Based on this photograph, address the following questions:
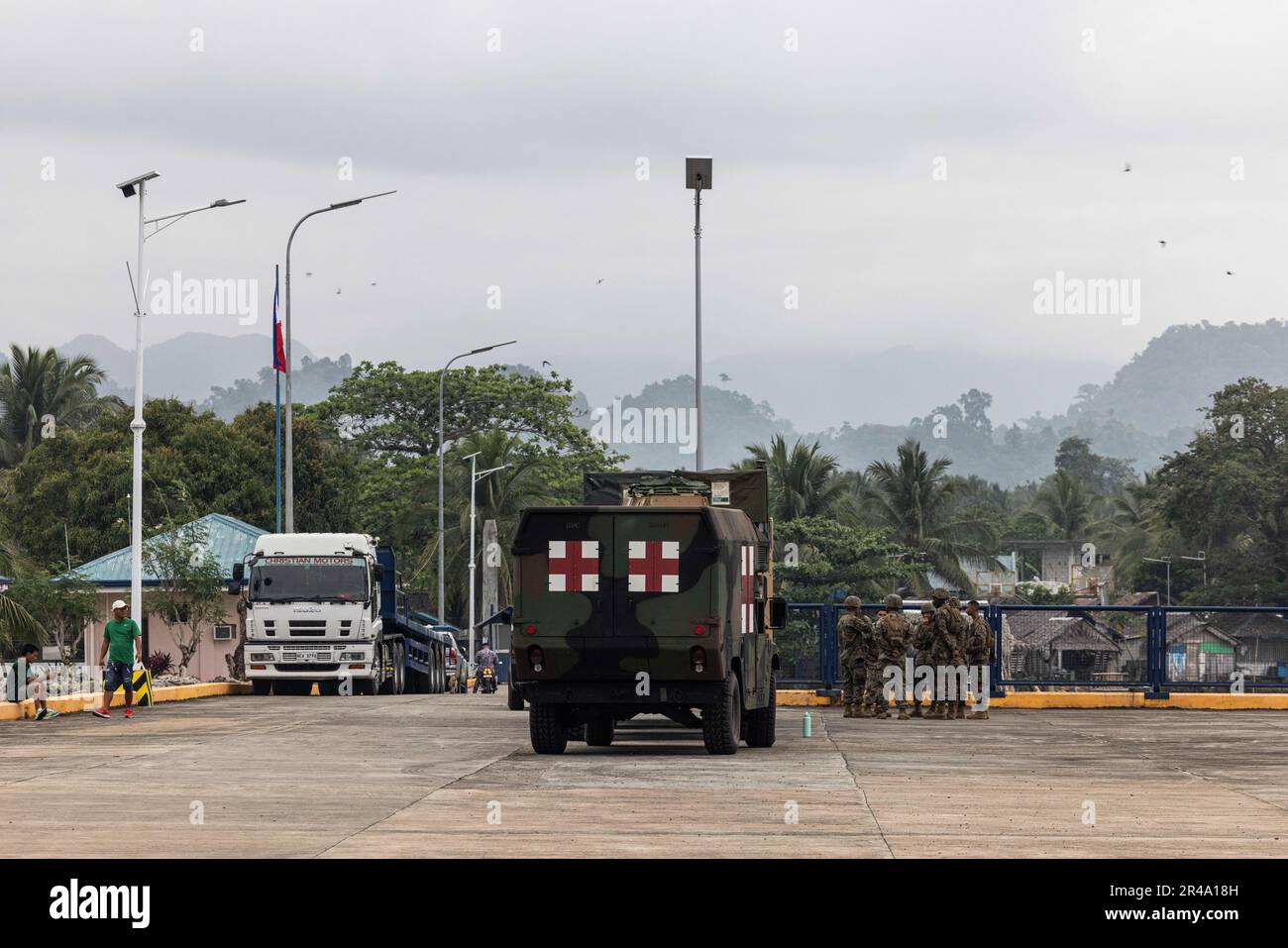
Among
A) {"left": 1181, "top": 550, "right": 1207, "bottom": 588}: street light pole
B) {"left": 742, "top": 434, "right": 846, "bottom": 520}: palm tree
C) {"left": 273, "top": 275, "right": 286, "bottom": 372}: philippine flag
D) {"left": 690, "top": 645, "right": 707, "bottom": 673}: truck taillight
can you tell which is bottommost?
{"left": 1181, "top": 550, "right": 1207, "bottom": 588}: street light pole

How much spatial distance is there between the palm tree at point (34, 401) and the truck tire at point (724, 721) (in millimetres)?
64648

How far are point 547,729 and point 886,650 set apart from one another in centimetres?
872

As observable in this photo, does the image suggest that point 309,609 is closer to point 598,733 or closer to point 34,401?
point 598,733

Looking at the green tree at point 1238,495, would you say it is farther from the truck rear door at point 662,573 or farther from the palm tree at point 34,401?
the truck rear door at point 662,573

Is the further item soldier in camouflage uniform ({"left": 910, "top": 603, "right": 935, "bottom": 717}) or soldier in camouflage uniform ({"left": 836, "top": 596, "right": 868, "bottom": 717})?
soldier in camouflage uniform ({"left": 910, "top": 603, "right": 935, "bottom": 717})

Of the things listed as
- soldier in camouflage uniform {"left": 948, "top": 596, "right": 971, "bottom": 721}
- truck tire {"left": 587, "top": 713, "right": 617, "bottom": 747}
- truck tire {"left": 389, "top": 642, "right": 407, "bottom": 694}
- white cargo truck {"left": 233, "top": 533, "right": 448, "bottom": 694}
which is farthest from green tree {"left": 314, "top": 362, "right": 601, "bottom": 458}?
truck tire {"left": 587, "top": 713, "right": 617, "bottom": 747}

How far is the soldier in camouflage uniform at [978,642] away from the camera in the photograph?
2855cm

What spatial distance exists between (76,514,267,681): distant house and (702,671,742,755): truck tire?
3990 centimetres

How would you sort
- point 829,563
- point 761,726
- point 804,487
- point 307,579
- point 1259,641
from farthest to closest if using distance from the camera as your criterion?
1. point 804,487
2. point 829,563
3. point 307,579
4. point 1259,641
5. point 761,726

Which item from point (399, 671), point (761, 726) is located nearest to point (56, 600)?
point (399, 671)

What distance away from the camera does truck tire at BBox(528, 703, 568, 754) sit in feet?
67.0

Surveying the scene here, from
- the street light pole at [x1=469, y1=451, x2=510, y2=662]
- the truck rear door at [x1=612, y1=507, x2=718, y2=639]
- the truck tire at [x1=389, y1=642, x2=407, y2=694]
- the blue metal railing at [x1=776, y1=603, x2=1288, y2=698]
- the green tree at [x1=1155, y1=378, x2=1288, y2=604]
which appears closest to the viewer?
the truck rear door at [x1=612, y1=507, x2=718, y2=639]

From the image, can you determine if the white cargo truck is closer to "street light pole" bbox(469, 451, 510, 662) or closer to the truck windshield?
the truck windshield

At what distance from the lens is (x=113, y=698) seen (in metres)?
30.9
